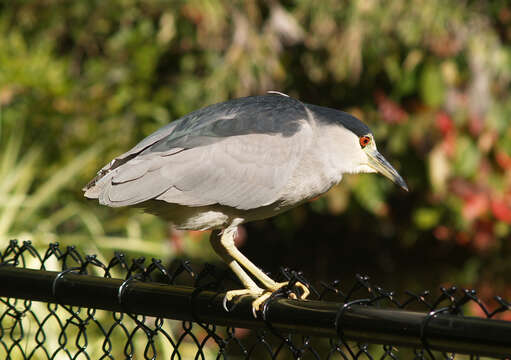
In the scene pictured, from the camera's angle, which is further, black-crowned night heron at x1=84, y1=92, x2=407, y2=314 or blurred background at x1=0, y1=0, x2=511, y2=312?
blurred background at x1=0, y1=0, x2=511, y2=312

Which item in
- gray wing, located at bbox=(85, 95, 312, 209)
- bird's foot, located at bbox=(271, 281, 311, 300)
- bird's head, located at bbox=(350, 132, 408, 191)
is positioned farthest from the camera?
bird's head, located at bbox=(350, 132, 408, 191)

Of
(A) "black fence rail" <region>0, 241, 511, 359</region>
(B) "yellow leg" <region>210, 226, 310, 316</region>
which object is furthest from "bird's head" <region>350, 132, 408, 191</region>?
(A) "black fence rail" <region>0, 241, 511, 359</region>

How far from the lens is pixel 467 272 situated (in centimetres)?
604

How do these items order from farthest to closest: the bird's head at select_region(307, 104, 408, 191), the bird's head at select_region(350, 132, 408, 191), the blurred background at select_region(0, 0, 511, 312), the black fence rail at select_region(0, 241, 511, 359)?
the blurred background at select_region(0, 0, 511, 312)
the bird's head at select_region(350, 132, 408, 191)
the bird's head at select_region(307, 104, 408, 191)
the black fence rail at select_region(0, 241, 511, 359)

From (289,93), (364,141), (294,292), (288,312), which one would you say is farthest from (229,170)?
(289,93)

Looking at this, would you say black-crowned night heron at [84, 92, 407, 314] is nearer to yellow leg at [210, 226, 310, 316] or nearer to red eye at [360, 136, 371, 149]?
yellow leg at [210, 226, 310, 316]

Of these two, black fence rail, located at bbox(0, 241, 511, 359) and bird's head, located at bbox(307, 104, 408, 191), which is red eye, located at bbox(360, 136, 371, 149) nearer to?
bird's head, located at bbox(307, 104, 408, 191)

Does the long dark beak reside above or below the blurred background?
above

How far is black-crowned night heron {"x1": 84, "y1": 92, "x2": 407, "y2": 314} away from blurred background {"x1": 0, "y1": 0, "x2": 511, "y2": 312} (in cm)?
218

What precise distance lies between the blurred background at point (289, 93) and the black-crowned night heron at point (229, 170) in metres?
2.18

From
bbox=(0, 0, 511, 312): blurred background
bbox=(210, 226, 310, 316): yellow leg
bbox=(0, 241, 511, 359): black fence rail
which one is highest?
bbox=(0, 241, 511, 359): black fence rail

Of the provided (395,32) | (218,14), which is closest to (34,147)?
(218,14)

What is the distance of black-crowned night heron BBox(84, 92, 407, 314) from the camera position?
240cm

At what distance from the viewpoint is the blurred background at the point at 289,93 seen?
5.08m
